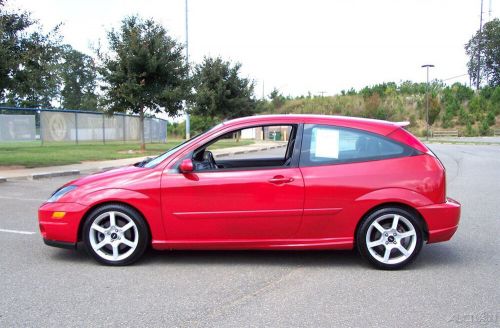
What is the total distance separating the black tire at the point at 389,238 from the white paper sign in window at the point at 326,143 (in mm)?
735

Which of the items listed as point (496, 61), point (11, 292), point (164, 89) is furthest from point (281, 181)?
point (496, 61)

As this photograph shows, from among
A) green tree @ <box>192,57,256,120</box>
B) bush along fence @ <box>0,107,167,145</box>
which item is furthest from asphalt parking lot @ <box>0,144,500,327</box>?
green tree @ <box>192,57,256,120</box>

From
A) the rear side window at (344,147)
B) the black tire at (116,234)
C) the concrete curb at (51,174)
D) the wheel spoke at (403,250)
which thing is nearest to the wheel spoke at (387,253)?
the wheel spoke at (403,250)

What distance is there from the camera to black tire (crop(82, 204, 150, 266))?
15.7ft

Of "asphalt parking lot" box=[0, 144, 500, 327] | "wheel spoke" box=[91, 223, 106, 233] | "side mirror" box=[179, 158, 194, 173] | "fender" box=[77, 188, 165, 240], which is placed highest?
"side mirror" box=[179, 158, 194, 173]

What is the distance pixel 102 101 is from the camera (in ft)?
74.1

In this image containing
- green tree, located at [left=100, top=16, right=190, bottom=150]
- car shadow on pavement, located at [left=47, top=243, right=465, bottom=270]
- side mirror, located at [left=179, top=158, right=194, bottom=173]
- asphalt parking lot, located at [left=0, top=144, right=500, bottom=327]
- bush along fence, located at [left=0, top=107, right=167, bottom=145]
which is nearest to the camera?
asphalt parking lot, located at [left=0, top=144, right=500, bottom=327]

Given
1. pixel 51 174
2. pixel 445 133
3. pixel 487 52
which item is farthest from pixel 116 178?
pixel 487 52

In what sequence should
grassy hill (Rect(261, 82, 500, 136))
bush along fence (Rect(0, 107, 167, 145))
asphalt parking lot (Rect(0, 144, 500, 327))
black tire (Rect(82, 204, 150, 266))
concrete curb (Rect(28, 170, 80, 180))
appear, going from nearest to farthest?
asphalt parking lot (Rect(0, 144, 500, 327)), black tire (Rect(82, 204, 150, 266)), concrete curb (Rect(28, 170, 80, 180)), bush along fence (Rect(0, 107, 167, 145)), grassy hill (Rect(261, 82, 500, 136))

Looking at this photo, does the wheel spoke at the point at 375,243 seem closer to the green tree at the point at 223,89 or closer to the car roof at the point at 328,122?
the car roof at the point at 328,122

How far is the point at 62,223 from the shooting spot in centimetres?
485

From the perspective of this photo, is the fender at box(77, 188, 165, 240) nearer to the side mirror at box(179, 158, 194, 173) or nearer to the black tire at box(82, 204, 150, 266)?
the black tire at box(82, 204, 150, 266)

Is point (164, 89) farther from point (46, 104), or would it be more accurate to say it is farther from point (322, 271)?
point (46, 104)

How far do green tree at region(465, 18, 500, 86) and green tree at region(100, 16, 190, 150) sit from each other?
3009 inches
